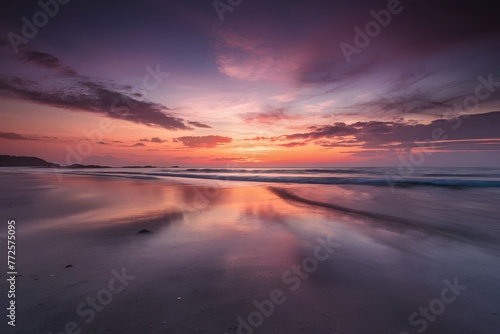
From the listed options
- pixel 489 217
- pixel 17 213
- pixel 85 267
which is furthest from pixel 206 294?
pixel 489 217

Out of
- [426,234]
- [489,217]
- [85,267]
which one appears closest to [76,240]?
[85,267]

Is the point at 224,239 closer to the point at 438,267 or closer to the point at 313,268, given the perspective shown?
the point at 313,268

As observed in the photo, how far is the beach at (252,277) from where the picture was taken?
2686 mm

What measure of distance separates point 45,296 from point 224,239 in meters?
3.15

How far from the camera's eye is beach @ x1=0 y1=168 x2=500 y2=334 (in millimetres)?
2686

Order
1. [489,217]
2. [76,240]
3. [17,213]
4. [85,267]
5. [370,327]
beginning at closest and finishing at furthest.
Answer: [370,327], [85,267], [76,240], [17,213], [489,217]

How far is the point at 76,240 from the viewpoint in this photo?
17.2ft

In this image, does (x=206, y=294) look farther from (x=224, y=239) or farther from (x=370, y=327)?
(x=224, y=239)

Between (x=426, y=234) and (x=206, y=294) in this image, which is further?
(x=426, y=234)

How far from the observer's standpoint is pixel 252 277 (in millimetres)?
3721

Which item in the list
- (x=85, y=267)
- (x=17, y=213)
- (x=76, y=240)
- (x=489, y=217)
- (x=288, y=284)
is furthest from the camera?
(x=489, y=217)

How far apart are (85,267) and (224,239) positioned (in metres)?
2.58

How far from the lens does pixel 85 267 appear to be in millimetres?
3908

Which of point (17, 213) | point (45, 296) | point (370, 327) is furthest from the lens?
point (17, 213)
